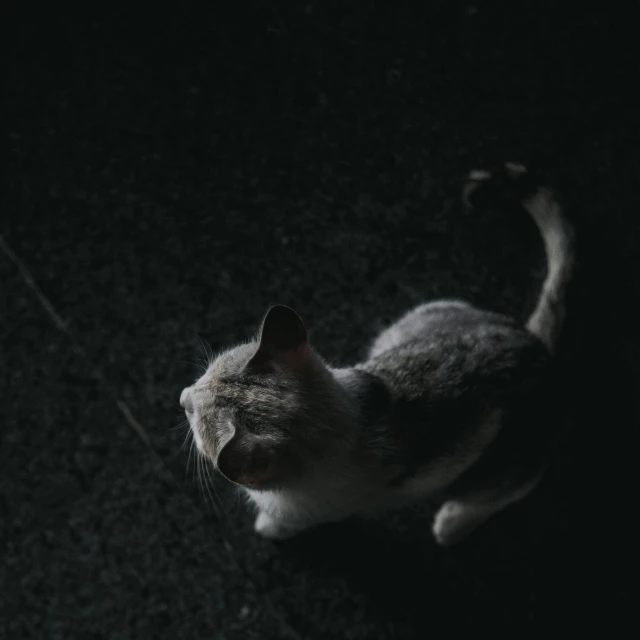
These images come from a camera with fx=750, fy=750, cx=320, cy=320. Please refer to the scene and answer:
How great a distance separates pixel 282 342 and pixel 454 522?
2.02ft

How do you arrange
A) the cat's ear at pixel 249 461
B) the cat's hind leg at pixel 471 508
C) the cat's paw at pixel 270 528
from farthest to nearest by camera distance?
the cat's paw at pixel 270 528, the cat's hind leg at pixel 471 508, the cat's ear at pixel 249 461

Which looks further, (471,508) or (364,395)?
(471,508)

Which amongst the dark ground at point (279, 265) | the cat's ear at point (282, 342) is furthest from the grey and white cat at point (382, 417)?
the dark ground at point (279, 265)

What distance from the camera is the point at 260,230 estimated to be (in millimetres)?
1728

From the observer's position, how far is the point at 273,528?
1500 mm

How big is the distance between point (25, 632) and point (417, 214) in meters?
1.23

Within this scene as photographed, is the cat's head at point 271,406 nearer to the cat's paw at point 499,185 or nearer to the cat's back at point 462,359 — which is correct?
the cat's back at point 462,359

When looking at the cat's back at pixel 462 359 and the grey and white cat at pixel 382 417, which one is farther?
the cat's back at pixel 462 359

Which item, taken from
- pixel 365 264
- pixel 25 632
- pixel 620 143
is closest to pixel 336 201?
pixel 365 264

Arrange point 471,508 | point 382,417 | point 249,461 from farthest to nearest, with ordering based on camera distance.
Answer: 1. point 471,508
2. point 382,417
3. point 249,461

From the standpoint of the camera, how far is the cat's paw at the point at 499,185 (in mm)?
1555

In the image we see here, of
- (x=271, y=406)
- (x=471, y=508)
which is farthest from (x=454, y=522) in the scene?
(x=271, y=406)

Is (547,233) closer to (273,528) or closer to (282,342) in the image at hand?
(282,342)

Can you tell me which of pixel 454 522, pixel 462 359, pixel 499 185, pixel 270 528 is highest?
pixel 499 185
